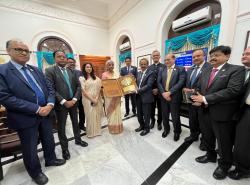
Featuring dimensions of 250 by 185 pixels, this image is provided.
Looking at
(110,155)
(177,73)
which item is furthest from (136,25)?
(110,155)

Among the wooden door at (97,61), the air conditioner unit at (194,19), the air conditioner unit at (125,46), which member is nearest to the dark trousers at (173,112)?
the air conditioner unit at (194,19)

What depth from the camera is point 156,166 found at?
5.55ft

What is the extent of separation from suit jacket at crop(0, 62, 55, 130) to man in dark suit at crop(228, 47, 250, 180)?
226cm

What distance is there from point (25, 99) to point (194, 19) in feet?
13.1

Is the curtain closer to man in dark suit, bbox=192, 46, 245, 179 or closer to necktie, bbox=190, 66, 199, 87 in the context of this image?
necktie, bbox=190, 66, 199, 87

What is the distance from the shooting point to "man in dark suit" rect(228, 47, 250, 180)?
1.28 meters

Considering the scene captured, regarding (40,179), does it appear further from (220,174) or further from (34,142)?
(220,174)

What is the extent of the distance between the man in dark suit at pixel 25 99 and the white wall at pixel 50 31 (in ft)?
15.6

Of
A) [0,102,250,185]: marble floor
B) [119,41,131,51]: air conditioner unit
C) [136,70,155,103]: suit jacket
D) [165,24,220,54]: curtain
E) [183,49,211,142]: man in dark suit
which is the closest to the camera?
[0,102,250,185]: marble floor

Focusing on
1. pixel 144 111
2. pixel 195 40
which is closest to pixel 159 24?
pixel 195 40

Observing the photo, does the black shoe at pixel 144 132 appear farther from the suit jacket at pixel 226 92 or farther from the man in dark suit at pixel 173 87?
the suit jacket at pixel 226 92

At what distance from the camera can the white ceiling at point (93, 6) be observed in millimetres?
5411

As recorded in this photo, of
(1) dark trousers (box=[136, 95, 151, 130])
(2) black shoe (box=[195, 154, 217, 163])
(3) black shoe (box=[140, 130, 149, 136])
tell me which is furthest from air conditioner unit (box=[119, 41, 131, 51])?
(2) black shoe (box=[195, 154, 217, 163])

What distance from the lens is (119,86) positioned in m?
2.49
